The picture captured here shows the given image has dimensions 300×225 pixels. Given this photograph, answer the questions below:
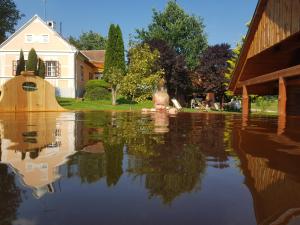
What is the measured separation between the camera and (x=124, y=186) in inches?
115

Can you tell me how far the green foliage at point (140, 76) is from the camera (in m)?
31.1

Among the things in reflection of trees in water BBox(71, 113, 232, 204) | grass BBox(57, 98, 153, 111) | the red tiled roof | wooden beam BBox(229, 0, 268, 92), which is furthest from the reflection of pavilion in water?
the red tiled roof

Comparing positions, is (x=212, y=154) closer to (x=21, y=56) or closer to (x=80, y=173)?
(x=80, y=173)

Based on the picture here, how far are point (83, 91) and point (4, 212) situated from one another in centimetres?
4110

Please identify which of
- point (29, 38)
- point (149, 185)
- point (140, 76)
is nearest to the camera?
point (149, 185)

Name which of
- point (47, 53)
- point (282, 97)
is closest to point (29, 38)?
point (47, 53)

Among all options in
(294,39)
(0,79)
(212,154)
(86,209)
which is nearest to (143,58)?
(0,79)

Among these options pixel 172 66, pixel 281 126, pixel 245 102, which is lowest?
pixel 281 126

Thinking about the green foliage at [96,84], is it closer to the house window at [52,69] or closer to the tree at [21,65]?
the house window at [52,69]

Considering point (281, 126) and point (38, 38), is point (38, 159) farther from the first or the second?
point (38, 38)

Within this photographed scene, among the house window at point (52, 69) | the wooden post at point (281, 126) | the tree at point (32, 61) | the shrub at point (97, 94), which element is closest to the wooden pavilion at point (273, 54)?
the wooden post at point (281, 126)

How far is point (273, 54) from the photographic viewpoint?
14805 millimetres

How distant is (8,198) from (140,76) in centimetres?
2906

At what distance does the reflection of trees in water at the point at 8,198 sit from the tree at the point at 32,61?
3432cm
